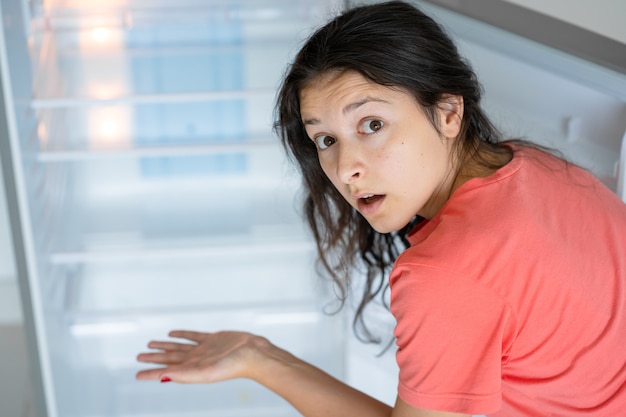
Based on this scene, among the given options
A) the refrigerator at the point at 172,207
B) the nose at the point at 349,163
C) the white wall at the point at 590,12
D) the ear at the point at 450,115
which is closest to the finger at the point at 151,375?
the refrigerator at the point at 172,207

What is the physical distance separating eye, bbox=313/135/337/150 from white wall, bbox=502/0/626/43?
0.49 meters

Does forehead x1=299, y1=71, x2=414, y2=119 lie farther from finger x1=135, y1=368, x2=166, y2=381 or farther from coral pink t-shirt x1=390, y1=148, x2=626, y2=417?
finger x1=135, y1=368, x2=166, y2=381

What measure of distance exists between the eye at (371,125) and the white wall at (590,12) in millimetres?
479

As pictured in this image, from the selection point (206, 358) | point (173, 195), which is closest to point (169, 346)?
point (206, 358)

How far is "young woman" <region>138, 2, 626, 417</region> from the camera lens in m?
1.13

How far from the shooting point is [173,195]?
7.30 ft

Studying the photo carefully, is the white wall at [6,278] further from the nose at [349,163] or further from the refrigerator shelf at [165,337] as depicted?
the nose at [349,163]

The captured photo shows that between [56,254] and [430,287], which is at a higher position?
[430,287]

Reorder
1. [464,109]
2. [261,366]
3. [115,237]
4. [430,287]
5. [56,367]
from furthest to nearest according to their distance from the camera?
1. [115,237]
2. [56,367]
3. [261,366]
4. [464,109]
5. [430,287]

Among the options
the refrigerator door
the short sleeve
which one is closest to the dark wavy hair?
the short sleeve

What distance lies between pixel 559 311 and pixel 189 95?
0.96 m

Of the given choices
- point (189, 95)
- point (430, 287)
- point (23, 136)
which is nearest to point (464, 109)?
point (430, 287)

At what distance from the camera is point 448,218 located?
46.3 inches

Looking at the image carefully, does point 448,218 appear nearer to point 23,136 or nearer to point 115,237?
point 23,136
